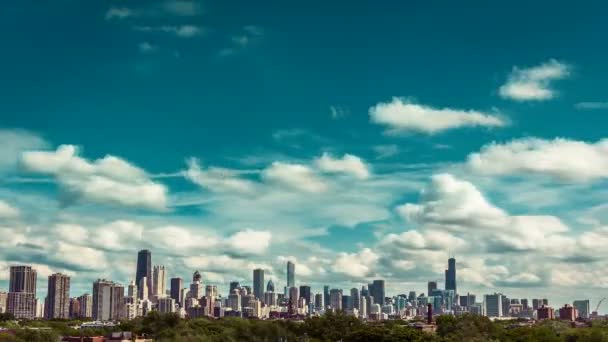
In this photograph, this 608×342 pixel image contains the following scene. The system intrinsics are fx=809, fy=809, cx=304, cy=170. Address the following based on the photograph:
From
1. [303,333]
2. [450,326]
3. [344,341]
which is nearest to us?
[344,341]

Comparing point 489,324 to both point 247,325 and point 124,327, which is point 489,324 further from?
point 124,327

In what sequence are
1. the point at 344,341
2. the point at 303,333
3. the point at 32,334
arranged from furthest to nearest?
the point at 303,333, the point at 344,341, the point at 32,334

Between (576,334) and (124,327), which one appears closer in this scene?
(576,334)

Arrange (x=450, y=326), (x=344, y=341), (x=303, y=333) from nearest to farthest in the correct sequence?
(x=344, y=341) < (x=303, y=333) < (x=450, y=326)

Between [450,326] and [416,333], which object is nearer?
[416,333]

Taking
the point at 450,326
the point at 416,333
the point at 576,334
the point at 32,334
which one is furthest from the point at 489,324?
the point at 32,334

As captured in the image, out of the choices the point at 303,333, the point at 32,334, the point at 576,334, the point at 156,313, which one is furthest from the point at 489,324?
the point at 32,334

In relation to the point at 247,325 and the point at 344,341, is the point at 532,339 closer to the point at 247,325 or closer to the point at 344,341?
the point at 344,341

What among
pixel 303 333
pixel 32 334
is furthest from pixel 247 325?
pixel 32 334
